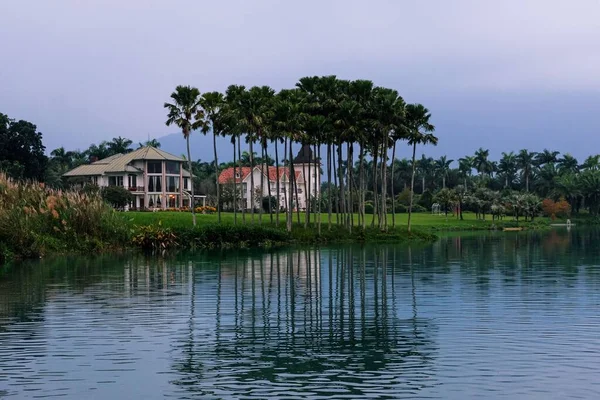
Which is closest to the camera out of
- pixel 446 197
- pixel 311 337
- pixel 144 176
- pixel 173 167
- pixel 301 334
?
pixel 311 337

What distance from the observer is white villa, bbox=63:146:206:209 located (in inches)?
5561

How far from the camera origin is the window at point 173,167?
14488 cm

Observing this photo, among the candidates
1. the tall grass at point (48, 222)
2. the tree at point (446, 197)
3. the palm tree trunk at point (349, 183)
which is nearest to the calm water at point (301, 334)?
the tall grass at point (48, 222)

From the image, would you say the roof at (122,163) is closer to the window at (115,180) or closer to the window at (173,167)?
the window at (173,167)

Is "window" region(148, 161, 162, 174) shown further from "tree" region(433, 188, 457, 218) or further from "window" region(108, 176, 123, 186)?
"tree" region(433, 188, 457, 218)

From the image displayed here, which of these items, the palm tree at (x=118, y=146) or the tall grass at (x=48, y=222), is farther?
the palm tree at (x=118, y=146)

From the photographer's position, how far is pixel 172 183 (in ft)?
478

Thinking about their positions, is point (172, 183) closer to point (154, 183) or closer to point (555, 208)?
point (154, 183)

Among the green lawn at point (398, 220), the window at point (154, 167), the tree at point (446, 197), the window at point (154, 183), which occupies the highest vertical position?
the window at point (154, 167)

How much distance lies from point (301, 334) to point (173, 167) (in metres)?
120

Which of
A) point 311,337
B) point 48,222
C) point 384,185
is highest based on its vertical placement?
point 384,185

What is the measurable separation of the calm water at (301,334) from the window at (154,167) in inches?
3549

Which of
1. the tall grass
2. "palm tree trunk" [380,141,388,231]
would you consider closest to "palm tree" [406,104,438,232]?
"palm tree trunk" [380,141,388,231]

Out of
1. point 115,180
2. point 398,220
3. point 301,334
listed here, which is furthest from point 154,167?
point 301,334
